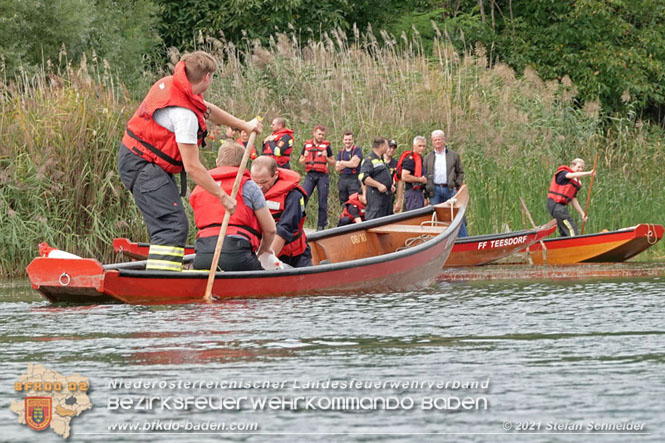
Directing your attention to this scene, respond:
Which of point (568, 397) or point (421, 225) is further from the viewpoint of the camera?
point (421, 225)

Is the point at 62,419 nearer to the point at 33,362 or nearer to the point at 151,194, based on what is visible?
the point at 33,362

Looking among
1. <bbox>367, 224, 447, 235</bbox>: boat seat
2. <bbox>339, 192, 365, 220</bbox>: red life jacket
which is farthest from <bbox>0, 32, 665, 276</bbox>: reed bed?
<bbox>367, 224, 447, 235</bbox>: boat seat

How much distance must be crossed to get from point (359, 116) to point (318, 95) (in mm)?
715

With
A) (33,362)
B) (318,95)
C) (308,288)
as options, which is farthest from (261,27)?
(33,362)

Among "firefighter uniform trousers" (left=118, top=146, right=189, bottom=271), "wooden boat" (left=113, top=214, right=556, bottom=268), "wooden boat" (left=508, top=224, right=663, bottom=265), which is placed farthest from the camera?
"wooden boat" (left=508, top=224, right=663, bottom=265)

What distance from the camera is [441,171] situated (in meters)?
15.0

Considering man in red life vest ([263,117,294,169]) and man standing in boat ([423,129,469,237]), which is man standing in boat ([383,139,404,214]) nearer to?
man standing in boat ([423,129,469,237])

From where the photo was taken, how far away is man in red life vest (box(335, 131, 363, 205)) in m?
15.8

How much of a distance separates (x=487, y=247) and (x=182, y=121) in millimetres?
5639

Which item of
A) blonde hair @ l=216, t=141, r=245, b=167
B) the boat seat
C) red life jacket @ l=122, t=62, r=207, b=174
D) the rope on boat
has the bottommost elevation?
the rope on boat

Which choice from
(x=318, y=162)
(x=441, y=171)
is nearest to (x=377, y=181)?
(x=441, y=171)

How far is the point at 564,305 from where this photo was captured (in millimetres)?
8516

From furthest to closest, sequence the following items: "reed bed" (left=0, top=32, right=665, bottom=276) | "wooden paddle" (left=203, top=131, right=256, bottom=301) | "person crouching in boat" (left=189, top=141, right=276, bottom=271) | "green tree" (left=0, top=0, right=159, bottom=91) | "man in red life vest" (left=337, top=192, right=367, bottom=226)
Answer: "green tree" (left=0, top=0, right=159, bottom=91)
"man in red life vest" (left=337, top=192, right=367, bottom=226)
"reed bed" (left=0, top=32, right=665, bottom=276)
"person crouching in boat" (left=189, top=141, right=276, bottom=271)
"wooden paddle" (left=203, top=131, right=256, bottom=301)

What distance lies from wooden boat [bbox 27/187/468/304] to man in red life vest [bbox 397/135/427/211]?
359 centimetres
